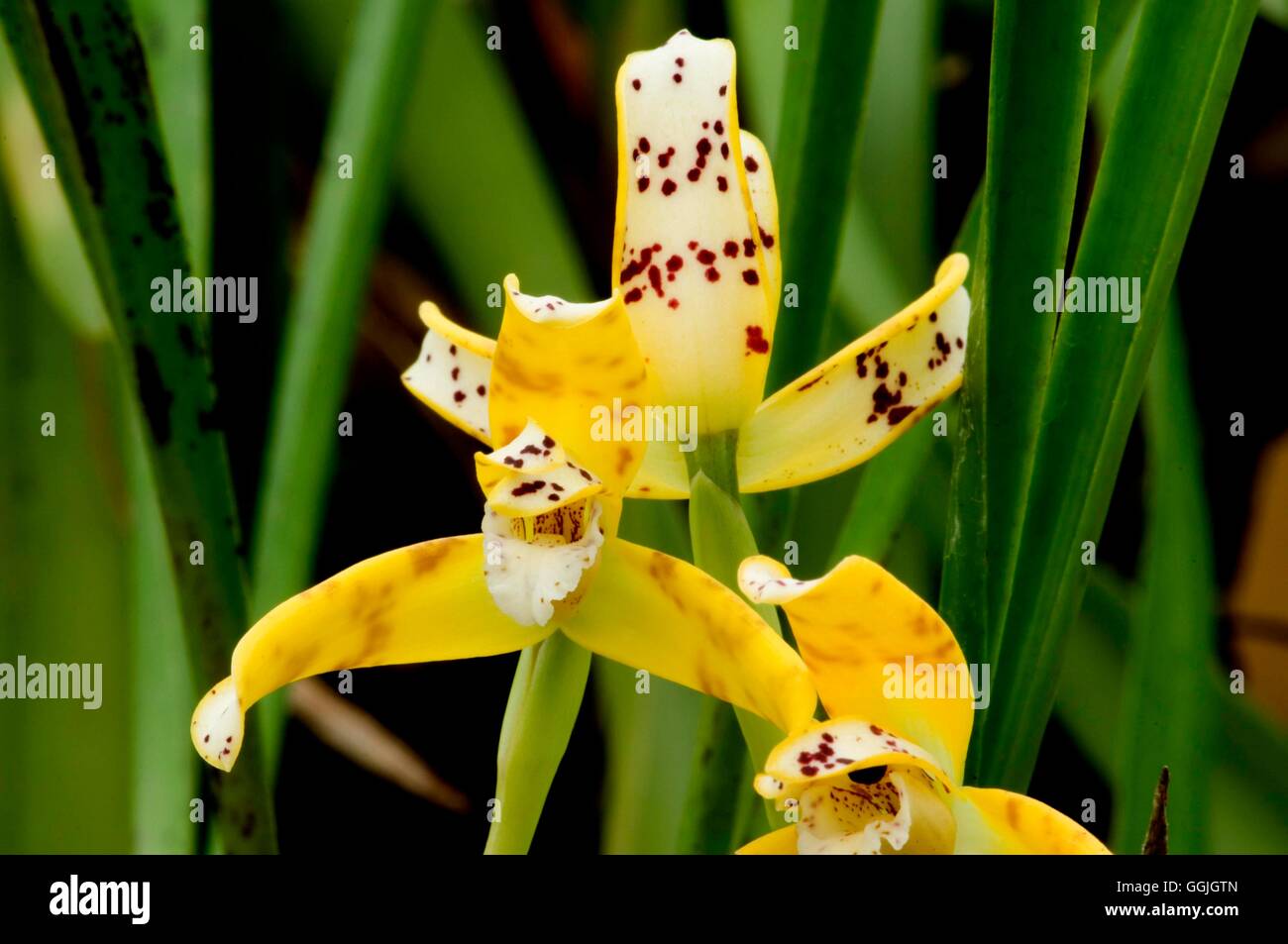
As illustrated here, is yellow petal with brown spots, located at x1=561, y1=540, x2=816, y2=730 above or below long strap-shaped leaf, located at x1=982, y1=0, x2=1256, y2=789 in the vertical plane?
below

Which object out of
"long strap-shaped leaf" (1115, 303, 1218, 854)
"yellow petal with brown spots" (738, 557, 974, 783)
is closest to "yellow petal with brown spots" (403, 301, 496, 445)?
"yellow petal with brown spots" (738, 557, 974, 783)

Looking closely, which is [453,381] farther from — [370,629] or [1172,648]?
[1172,648]

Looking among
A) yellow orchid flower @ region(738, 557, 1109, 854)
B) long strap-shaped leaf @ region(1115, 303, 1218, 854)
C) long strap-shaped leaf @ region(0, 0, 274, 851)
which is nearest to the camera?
yellow orchid flower @ region(738, 557, 1109, 854)

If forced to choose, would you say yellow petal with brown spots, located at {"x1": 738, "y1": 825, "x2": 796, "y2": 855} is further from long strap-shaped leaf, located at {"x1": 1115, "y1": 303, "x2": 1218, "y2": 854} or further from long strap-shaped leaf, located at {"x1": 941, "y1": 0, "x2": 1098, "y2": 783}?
long strap-shaped leaf, located at {"x1": 1115, "y1": 303, "x2": 1218, "y2": 854}

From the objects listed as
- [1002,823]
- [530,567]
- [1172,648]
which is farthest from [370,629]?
[1172,648]

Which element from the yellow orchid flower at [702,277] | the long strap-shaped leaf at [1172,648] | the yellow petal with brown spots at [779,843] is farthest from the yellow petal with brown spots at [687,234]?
the long strap-shaped leaf at [1172,648]

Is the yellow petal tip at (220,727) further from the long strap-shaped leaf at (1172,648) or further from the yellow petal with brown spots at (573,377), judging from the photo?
the long strap-shaped leaf at (1172,648)

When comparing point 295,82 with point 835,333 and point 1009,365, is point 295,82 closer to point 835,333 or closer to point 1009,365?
point 835,333
